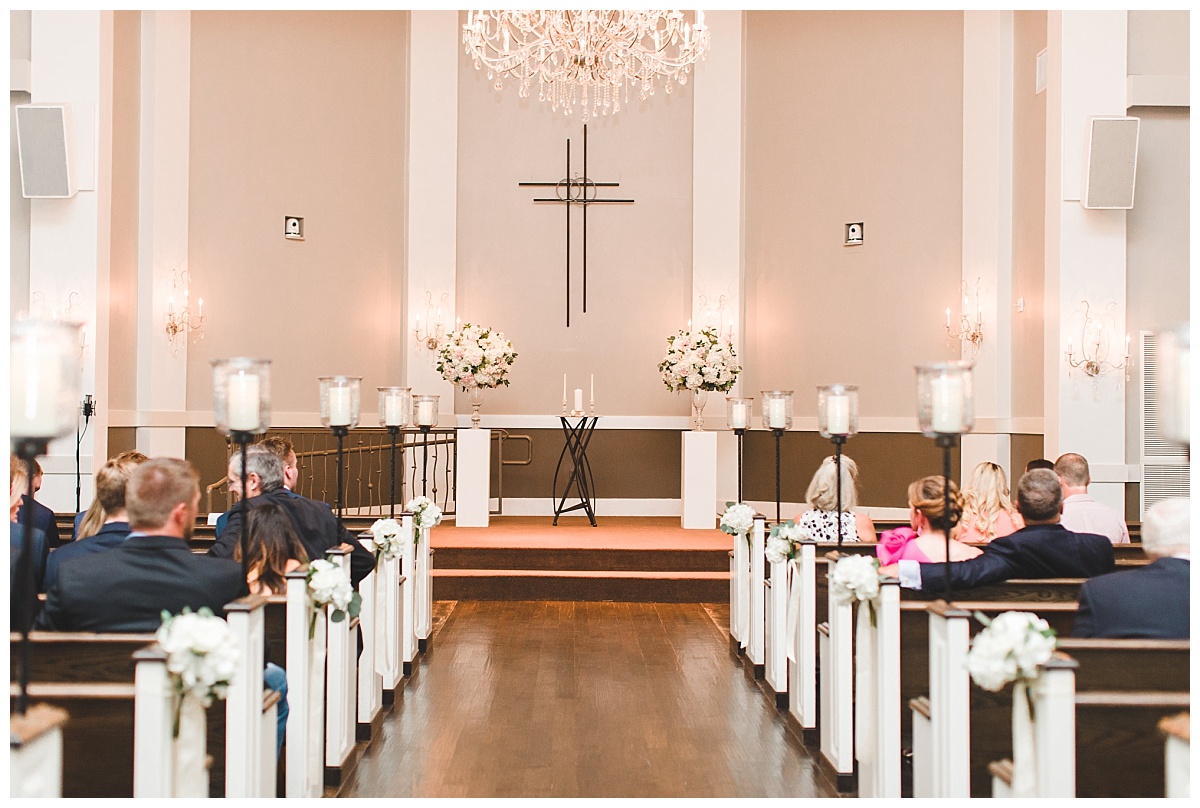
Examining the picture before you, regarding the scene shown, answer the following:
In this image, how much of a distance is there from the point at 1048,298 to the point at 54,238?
25.0ft

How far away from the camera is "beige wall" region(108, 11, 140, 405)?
28.2ft

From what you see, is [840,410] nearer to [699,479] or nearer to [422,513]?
[422,513]

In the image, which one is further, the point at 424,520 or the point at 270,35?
the point at 270,35

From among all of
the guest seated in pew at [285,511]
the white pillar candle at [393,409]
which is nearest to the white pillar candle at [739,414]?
the white pillar candle at [393,409]

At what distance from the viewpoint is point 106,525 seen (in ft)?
10.7

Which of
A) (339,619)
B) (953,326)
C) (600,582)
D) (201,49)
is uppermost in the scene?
(201,49)

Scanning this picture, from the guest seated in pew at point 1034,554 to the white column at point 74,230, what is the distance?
647cm

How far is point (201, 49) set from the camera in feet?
32.0

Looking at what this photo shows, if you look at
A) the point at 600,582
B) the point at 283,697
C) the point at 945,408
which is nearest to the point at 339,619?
the point at 283,697

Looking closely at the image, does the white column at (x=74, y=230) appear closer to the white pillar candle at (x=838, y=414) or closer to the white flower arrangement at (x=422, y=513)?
the white flower arrangement at (x=422, y=513)

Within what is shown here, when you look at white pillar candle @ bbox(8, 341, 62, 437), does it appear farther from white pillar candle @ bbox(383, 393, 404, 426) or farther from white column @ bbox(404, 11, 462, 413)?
white column @ bbox(404, 11, 462, 413)

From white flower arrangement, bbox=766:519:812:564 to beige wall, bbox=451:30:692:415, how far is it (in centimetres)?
575

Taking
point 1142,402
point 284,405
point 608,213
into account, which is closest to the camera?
point 1142,402

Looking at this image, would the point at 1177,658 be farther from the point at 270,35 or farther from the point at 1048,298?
the point at 270,35
